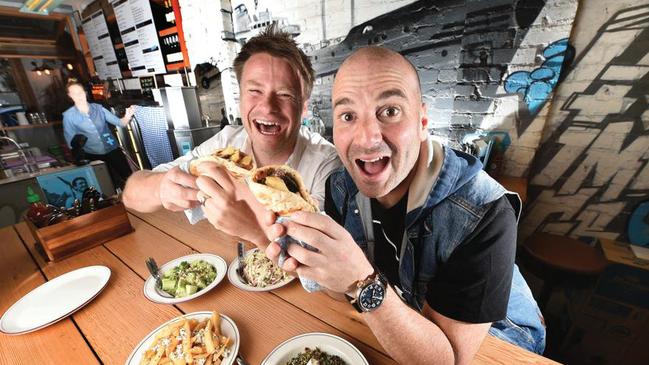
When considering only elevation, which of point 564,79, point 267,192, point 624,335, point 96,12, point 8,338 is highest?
point 96,12

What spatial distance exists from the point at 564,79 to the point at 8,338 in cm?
382

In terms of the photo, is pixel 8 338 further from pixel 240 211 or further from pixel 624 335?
pixel 624 335

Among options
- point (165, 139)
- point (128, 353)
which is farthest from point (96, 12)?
point (128, 353)

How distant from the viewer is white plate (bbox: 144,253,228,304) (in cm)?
118

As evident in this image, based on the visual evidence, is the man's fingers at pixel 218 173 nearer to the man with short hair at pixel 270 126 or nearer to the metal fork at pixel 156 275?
the man with short hair at pixel 270 126

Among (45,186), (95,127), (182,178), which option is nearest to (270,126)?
(182,178)

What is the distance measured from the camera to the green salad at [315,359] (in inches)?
34.1

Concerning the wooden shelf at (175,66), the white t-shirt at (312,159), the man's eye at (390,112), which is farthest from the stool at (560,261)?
the wooden shelf at (175,66)

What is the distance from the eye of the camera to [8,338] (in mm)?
1088

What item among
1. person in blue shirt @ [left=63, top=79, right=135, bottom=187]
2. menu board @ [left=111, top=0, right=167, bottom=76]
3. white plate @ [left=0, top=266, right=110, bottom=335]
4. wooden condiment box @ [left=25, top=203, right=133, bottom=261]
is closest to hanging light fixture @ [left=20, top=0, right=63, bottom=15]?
menu board @ [left=111, top=0, right=167, bottom=76]

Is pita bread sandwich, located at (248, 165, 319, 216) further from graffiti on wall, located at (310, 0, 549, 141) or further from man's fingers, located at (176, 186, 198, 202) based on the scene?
graffiti on wall, located at (310, 0, 549, 141)

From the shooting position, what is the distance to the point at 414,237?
4.00 ft

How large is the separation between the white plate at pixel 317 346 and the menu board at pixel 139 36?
5504 millimetres

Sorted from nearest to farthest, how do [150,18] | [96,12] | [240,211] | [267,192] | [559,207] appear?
[267,192], [240,211], [559,207], [150,18], [96,12]
